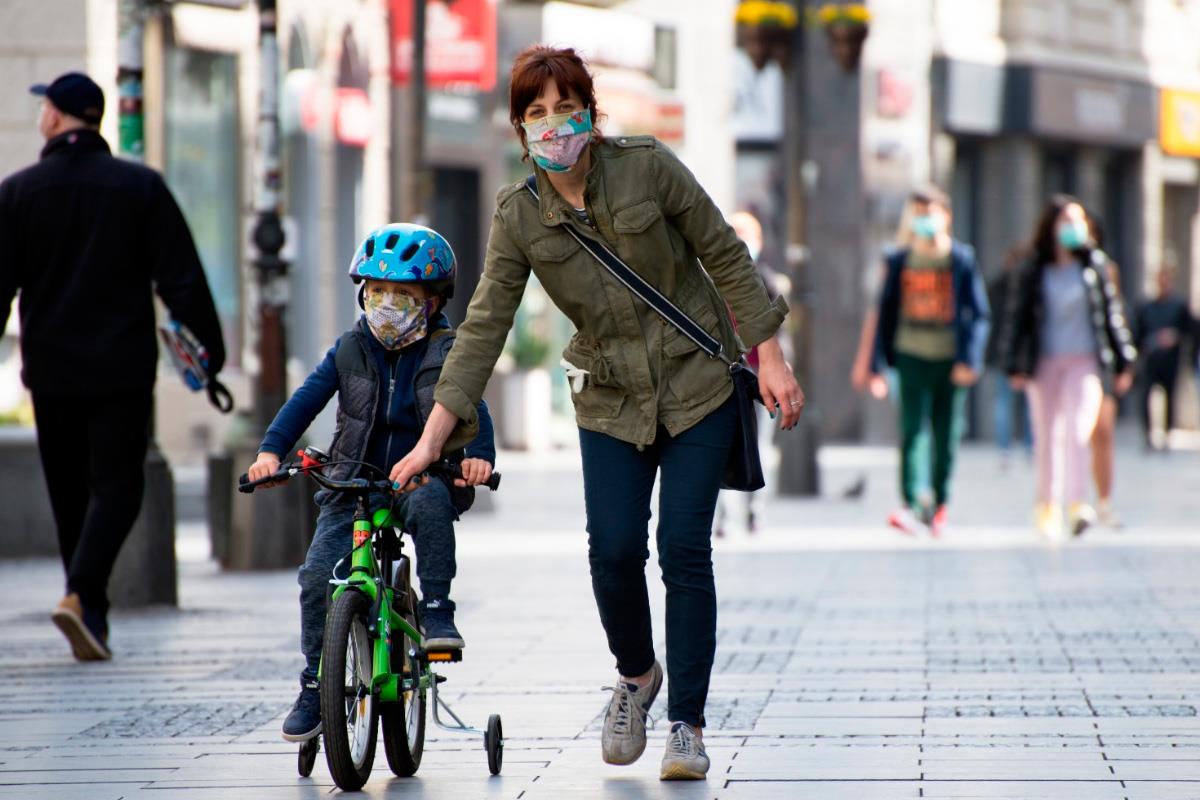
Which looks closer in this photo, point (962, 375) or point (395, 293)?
point (395, 293)

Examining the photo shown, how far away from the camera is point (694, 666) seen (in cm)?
610

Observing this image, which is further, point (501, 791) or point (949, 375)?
point (949, 375)

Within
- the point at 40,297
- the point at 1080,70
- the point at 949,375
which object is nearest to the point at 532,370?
the point at 1080,70

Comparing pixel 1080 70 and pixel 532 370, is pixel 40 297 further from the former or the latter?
pixel 1080 70

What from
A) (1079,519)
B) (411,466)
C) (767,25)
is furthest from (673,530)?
(767,25)

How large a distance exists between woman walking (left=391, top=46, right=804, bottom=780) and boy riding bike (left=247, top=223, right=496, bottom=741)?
16 cm

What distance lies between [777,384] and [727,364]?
10.2 inches

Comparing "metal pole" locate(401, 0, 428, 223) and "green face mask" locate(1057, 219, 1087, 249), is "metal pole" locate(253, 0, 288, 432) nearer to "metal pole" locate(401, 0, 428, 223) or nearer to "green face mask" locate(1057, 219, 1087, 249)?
"metal pole" locate(401, 0, 428, 223)

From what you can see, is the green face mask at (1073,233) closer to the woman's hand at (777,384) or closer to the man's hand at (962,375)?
the man's hand at (962,375)

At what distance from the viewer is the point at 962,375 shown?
44.2ft

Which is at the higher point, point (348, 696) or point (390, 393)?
point (390, 393)

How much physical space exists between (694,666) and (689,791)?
378mm

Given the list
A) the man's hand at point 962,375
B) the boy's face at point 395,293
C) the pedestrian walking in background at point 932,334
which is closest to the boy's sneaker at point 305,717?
the boy's face at point 395,293

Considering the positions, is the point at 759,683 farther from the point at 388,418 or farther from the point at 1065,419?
the point at 1065,419
